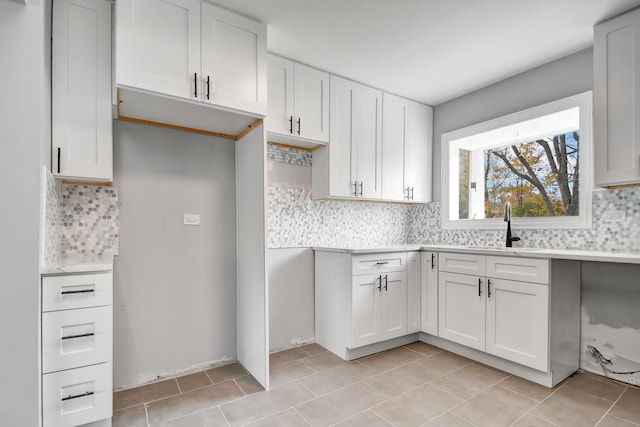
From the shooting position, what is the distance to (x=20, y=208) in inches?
57.1

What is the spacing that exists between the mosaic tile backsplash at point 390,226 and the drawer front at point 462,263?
59 cm

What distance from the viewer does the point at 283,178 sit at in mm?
3000

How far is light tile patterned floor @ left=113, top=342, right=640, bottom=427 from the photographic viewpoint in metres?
1.84

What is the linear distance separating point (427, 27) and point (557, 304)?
7.00 feet

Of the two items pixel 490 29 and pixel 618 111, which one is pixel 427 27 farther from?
pixel 618 111

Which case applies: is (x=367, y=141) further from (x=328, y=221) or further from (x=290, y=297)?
(x=290, y=297)

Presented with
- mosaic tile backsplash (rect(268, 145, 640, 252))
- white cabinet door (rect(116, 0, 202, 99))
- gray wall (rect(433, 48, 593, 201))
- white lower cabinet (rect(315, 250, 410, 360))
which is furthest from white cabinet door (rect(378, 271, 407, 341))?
white cabinet door (rect(116, 0, 202, 99))

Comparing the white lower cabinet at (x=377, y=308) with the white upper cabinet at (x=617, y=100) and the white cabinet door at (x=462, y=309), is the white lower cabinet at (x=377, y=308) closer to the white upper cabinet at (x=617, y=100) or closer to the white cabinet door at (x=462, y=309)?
the white cabinet door at (x=462, y=309)

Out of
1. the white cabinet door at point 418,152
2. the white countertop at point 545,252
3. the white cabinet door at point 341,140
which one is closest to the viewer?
the white countertop at point 545,252

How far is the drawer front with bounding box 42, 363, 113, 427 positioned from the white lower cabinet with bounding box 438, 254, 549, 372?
2507 mm

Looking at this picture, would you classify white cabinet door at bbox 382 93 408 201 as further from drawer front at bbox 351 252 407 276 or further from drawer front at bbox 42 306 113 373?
drawer front at bbox 42 306 113 373

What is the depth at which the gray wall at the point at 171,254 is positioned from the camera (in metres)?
2.28

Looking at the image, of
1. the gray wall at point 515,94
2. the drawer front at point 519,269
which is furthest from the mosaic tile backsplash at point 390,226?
the drawer front at point 519,269

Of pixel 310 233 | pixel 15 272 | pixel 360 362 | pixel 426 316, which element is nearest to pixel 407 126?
pixel 310 233
